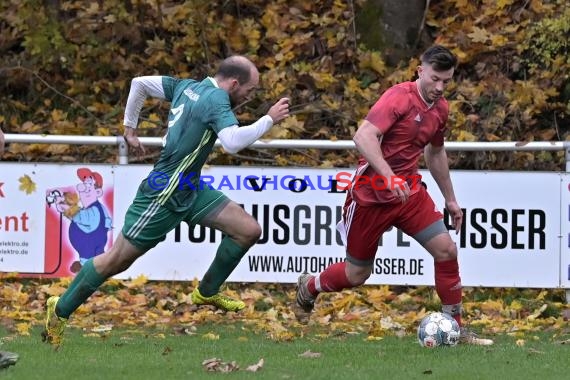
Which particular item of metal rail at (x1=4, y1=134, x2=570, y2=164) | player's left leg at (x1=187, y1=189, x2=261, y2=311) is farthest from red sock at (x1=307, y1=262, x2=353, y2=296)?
metal rail at (x1=4, y1=134, x2=570, y2=164)

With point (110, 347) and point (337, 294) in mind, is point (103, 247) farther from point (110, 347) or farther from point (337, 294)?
point (110, 347)

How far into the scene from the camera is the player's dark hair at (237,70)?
28.7ft

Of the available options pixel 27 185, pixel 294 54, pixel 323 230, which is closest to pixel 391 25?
pixel 294 54

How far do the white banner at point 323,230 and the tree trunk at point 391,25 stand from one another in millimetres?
3740

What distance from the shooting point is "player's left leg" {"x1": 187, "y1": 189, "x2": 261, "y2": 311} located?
917cm

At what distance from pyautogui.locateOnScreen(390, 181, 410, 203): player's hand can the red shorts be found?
0.53 metres

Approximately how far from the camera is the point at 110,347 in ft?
28.8

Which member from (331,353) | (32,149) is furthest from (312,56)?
(331,353)

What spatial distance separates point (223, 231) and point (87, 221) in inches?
115

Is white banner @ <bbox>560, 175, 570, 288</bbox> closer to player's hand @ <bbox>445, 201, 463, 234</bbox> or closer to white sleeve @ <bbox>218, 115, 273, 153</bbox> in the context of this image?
player's hand @ <bbox>445, 201, 463, 234</bbox>

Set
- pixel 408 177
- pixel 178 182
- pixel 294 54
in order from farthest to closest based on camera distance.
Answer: pixel 294 54 → pixel 408 177 → pixel 178 182

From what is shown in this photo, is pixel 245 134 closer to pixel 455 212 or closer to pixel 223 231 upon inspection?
pixel 223 231

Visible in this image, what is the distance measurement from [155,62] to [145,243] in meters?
7.00

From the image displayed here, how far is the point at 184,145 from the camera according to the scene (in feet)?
28.6
